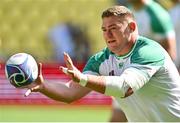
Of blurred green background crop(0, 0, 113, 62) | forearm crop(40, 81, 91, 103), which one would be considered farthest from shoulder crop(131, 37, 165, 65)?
blurred green background crop(0, 0, 113, 62)

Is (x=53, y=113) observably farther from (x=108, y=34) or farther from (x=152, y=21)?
(x=108, y=34)

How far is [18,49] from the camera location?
52.6ft

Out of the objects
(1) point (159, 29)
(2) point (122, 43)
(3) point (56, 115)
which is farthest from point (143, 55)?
(3) point (56, 115)

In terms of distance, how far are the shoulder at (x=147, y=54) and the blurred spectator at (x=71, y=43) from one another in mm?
9200

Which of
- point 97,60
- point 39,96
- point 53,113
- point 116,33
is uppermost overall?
point 116,33

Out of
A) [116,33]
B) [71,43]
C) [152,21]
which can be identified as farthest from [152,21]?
[71,43]

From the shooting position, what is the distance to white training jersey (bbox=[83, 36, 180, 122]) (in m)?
6.14

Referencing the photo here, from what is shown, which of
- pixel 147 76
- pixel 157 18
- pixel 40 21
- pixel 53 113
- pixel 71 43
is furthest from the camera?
pixel 40 21

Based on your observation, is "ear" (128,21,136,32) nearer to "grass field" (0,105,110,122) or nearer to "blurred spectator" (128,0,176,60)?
"blurred spectator" (128,0,176,60)

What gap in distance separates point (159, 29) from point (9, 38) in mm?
7390

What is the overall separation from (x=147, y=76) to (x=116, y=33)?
42 centimetres

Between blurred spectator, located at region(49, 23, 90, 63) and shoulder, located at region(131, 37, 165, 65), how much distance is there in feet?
30.2

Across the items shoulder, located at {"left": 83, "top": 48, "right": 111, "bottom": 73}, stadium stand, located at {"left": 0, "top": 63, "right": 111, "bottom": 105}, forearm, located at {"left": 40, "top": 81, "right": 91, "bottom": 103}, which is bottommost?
stadium stand, located at {"left": 0, "top": 63, "right": 111, "bottom": 105}

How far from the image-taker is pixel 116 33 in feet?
20.4
